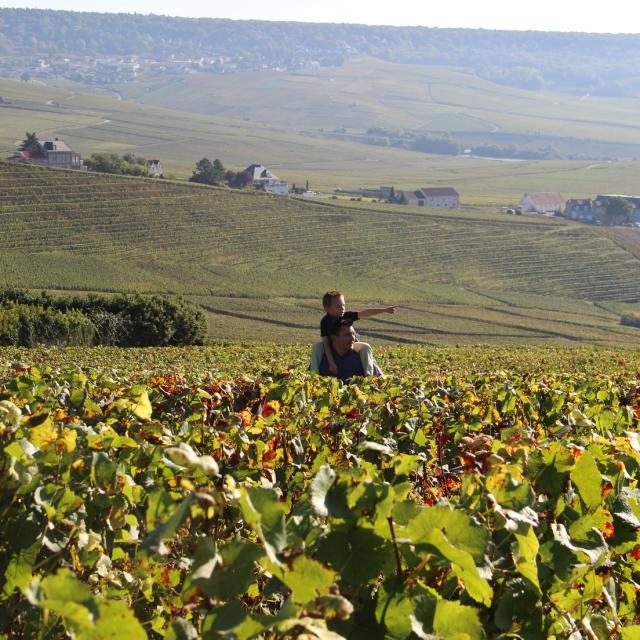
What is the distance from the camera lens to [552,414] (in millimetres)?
6742

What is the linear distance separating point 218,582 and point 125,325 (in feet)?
142

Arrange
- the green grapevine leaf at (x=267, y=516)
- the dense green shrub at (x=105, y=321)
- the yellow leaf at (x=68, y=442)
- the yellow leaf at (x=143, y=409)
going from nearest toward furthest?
the green grapevine leaf at (x=267, y=516) → the yellow leaf at (x=68, y=442) → the yellow leaf at (x=143, y=409) → the dense green shrub at (x=105, y=321)

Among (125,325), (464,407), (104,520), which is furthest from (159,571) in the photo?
(125,325)

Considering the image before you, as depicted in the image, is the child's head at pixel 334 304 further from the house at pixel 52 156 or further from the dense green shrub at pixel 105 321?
the house at pixel 52 156

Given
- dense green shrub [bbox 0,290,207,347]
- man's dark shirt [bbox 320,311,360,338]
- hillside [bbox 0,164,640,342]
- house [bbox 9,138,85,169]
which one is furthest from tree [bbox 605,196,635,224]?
man's dark shirt [bbox 320,311,360,338]

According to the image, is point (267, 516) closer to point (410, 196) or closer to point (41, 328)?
point (41, 328)

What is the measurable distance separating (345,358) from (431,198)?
127 metres

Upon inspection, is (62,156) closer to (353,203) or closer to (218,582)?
(353,203)

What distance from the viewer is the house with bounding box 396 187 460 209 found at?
133m

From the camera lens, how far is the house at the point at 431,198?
13275 centimetres

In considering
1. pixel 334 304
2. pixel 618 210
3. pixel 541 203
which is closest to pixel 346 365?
pixel 334 304

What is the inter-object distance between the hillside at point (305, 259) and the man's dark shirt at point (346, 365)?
51852 millimetres

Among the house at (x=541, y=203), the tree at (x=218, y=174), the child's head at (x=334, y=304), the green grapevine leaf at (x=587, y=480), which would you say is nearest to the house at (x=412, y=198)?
the house at (x=541, y=203)

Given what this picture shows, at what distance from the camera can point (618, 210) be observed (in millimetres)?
132875
